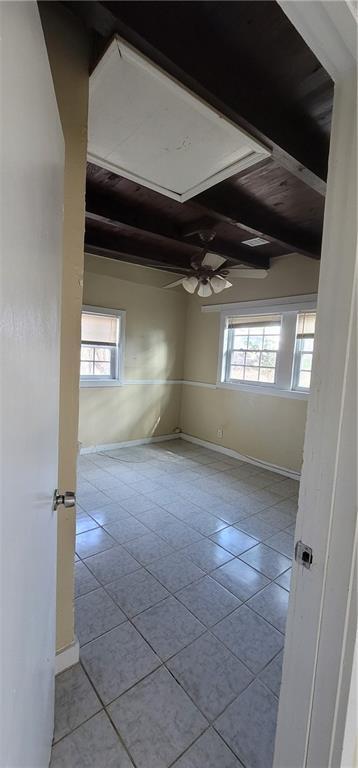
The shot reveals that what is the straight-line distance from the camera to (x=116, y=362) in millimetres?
4336

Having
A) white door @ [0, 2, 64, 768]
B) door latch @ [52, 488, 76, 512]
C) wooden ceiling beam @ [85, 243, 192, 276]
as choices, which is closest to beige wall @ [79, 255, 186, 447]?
wooden ceiling beam @ [85, 243, 192, 276]

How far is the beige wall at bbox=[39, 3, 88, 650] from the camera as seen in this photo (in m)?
1.12

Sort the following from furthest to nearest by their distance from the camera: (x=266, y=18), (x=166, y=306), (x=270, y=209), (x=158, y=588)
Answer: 1. (x=166, y=306)
2. (x=270, y=209)
3. (x=158, y=588)
4. (x=266, y=18)

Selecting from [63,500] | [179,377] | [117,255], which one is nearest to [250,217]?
[117,255]

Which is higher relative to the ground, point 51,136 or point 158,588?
point 51,136

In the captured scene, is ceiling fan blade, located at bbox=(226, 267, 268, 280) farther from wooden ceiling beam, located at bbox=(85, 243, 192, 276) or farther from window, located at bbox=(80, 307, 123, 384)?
window, located at bbox=(80, 307, 123, 384)

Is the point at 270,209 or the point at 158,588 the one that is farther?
the point at 270,209

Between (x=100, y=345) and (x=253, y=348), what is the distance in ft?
6.57

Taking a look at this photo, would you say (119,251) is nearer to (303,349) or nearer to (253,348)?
(253,348)

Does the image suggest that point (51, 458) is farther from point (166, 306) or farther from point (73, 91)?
point (166, 306)

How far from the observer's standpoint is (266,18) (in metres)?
1.06

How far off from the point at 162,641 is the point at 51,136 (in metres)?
2.03

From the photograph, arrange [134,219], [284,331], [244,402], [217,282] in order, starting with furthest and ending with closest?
[244,402]
[284,331]
[217,282]
[134,219]

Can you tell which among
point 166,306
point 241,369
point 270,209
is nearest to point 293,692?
point 270,209
